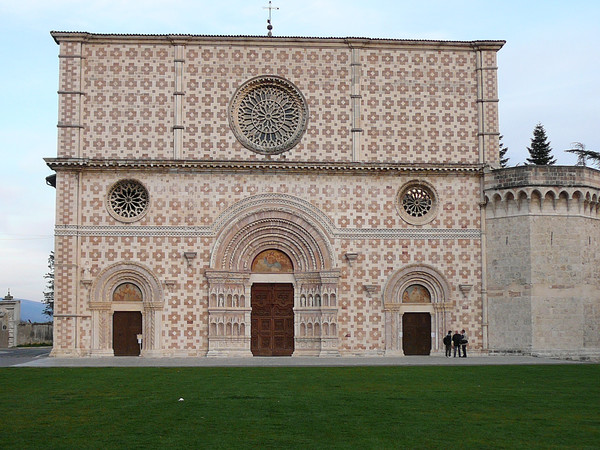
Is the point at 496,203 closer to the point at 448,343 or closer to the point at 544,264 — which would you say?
the point at 544,264

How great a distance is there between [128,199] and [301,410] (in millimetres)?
21112

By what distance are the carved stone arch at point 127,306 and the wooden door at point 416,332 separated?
33.1 ft

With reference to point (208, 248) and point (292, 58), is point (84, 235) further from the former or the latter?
point (292, 58)

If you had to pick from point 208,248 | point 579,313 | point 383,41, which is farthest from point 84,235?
point 579,313

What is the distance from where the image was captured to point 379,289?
3512 cm

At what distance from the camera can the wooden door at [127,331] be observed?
3472 centimetres

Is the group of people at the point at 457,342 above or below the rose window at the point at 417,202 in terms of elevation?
below

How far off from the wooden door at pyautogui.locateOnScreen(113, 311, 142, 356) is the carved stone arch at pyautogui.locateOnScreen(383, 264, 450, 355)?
1014 centimetres

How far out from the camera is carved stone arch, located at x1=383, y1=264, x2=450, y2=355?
35000 millimetres

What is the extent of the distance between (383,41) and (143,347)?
16.2 m

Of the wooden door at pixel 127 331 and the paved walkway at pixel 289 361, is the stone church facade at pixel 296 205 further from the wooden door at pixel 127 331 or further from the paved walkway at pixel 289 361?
the paved walkway at pixel 289 361

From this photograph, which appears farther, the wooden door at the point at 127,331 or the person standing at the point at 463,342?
the wooden door at the point at 127,331

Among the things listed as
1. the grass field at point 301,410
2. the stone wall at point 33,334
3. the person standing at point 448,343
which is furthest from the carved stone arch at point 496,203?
the stone wall at point 33,334

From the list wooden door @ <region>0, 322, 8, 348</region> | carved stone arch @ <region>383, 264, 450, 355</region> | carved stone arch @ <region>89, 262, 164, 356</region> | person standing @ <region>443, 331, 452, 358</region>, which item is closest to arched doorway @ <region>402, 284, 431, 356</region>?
carved stone arch @ <region>383, 264, 450, 355</region>
